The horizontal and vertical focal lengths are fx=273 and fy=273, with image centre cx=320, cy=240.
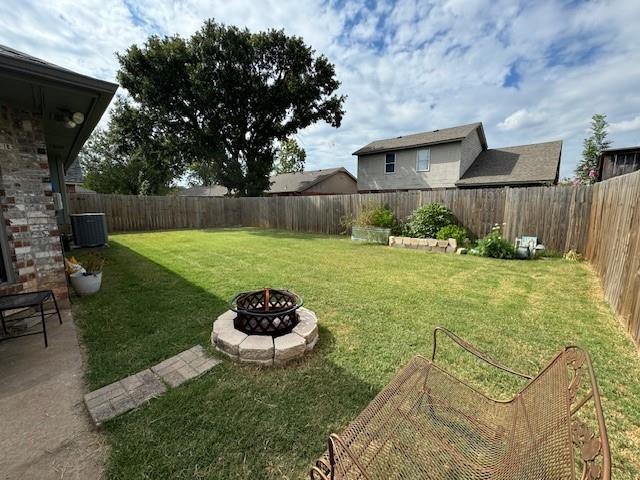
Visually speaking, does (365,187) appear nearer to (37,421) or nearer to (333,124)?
(333,124)

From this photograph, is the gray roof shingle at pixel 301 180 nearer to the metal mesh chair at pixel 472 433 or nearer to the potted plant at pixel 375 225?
the potted plant at pixel 375 225

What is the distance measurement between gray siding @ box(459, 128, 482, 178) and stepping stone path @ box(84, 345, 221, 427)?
51.9ft

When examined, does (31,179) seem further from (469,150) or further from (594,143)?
(594,143)

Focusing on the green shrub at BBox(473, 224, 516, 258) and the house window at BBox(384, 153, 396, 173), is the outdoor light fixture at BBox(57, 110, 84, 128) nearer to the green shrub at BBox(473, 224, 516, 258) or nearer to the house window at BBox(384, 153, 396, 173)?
the green shrub at BBox(473, 224, 516, 258)

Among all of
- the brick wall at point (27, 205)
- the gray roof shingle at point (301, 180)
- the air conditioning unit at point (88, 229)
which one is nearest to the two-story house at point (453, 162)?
the gray roof shingle at point (301, 180)

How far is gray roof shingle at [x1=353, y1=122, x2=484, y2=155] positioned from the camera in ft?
48.5

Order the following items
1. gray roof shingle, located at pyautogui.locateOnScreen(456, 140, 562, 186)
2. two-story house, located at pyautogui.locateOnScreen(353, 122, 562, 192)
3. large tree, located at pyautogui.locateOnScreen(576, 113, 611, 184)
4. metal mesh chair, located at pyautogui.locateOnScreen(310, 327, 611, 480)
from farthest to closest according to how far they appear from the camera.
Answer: large tree, located at pyautogui.locateOnScreen(576, 113, 611, 184)
two-story house, located at pyautogui.locateOnScreen(353, 122, 562, 192)
gray roof shingle, located at pyautogui.locateOnScreen(456, 140, 562, 186)
metal mesh chair, located at pyautogui.locateOnScreen(310, 327, 611, 480)

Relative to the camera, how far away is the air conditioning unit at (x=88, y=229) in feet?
26.6

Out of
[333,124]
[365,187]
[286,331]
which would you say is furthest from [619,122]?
[286,331]

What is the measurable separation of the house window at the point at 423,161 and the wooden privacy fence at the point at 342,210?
23.1ft


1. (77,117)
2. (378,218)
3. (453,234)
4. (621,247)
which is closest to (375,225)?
(378,218)

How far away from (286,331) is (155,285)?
3238 millimetres

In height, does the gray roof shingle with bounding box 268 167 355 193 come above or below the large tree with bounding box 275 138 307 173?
below

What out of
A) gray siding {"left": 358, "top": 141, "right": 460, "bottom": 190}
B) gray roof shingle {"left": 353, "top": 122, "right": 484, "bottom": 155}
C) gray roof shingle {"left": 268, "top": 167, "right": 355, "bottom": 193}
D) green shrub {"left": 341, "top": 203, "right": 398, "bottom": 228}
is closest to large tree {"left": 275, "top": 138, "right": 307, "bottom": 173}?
gray roof shingle {"left": 268, "top": 167, "right": 355, "bottom": 193}
